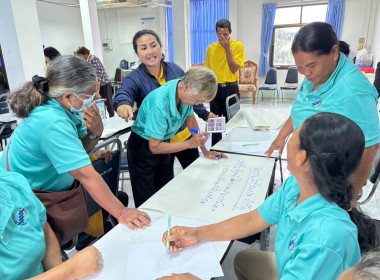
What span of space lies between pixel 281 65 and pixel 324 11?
1.53m

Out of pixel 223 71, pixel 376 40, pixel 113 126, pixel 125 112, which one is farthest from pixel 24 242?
pixel 376 40

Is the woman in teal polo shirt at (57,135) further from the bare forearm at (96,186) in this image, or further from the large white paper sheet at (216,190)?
the large white paper sheet at (216,190)

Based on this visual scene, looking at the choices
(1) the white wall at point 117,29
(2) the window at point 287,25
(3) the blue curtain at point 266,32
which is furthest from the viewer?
(1) the white wall at point 117,29

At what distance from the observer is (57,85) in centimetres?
119

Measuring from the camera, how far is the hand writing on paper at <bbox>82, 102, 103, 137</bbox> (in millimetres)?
1378

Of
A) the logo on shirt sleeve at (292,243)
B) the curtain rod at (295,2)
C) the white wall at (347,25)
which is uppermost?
the curtain rod at (295,2)

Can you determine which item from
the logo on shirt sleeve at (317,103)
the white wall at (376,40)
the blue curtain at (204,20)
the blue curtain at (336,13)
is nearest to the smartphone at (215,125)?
the logo on shirt sleeve at (317,103)

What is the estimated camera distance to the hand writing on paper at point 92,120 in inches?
54.2

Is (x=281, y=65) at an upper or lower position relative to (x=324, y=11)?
lower

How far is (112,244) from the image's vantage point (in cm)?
108

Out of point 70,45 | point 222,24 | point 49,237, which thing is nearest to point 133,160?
point 49,237

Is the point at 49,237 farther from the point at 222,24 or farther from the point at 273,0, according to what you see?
the point at 273,0

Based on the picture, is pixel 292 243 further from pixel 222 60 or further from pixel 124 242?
pixel 222 60

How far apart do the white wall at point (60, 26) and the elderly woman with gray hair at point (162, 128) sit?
23.1ft
